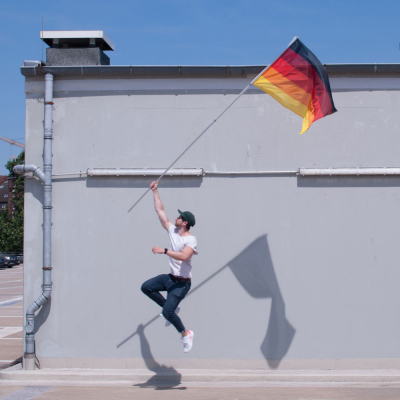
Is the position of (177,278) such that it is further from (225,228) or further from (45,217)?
(45,217)

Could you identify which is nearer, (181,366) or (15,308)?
(181,366)

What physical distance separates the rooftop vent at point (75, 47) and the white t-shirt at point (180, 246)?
3241mm

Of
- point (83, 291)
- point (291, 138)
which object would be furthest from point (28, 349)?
point (291, 138)

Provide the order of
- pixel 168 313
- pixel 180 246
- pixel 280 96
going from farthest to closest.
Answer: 1. pixel 280 96
2. pixel 180 246
3. pixel 168 313

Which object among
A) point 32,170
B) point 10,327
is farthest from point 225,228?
point 10,327

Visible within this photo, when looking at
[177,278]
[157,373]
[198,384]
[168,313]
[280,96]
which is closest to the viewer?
[168,313]

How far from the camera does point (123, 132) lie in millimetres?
7184

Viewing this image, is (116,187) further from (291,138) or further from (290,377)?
(290,377)

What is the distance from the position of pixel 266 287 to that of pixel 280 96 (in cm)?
260

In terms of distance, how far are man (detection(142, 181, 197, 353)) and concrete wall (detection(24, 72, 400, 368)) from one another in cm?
87

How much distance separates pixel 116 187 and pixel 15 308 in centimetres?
1095

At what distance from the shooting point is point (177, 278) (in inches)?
242

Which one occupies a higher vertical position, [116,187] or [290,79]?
[290,79]

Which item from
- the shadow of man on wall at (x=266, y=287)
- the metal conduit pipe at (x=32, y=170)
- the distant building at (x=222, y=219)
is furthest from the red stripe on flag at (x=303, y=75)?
the metal conduit pipe at (x=32, y=170)
